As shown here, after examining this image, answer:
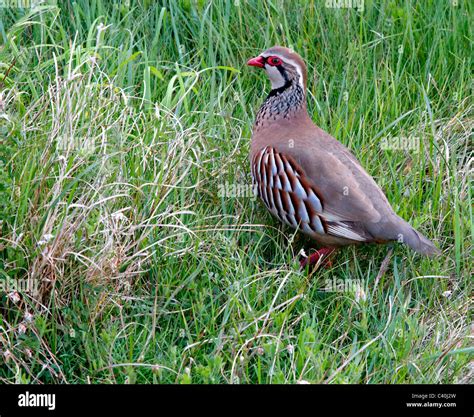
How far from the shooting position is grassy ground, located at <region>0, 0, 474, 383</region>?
433 cm

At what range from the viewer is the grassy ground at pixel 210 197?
433 centimetres

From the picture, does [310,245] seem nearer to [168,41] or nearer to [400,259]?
[400,259]

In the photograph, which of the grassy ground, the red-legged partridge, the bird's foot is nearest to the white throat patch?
the red-legged partridge

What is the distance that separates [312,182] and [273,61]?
0.87m

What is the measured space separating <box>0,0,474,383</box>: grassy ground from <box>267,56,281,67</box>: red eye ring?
1.30ft

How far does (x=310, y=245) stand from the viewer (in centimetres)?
546

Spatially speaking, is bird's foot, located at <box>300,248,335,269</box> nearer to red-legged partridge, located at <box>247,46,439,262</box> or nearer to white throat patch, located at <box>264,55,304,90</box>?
red-legged partridge, located at <box>247,46,439,262</box>

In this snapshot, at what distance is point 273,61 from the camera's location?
219 inches

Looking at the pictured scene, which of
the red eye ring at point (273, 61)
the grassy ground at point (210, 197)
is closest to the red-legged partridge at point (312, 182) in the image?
the red eye ring at point (273, 61)

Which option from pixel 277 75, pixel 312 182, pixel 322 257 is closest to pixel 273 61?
pixel 277 75

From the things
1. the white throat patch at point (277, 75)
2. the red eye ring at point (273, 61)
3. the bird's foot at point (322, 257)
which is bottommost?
the bird's foot at point (322, 257)

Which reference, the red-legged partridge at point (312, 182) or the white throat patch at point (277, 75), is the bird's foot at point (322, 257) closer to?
the red-legged partridge at point (312, 182)

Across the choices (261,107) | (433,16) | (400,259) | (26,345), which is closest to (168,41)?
(261,107)

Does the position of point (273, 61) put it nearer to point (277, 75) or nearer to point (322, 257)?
point (277, 75)
